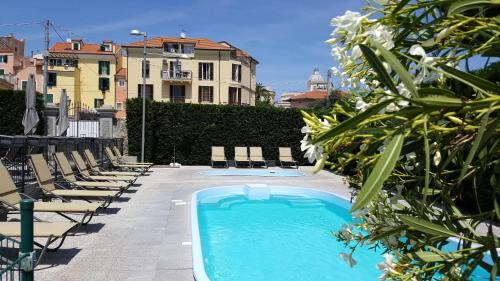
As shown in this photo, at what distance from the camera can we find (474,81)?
0.95 metres

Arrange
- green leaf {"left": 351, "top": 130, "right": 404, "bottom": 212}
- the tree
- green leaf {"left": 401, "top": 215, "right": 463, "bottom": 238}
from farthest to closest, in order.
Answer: the tree → green leaf {"left": 401, "top": 215, "right": 463, "bottom": 238} → green leaf {"left": 351, "top": 130, "right": 404, "bottom": 212}

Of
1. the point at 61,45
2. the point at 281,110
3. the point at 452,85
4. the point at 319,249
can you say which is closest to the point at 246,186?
the point at 319,249

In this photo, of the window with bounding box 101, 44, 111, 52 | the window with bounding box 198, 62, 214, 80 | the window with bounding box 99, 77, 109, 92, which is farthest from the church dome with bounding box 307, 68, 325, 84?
the window with bounding box 198, 62, 214, 80

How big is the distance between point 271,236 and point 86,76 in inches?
2114

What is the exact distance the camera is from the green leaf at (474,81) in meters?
0.94

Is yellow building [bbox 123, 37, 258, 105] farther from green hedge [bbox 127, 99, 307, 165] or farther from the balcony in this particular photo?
green hedge [bbox 127, 99, 307, 165]

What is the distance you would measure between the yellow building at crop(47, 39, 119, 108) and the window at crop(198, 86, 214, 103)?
14.6 meters

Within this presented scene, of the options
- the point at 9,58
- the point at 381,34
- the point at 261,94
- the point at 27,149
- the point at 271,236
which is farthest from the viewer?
the point at 261,94

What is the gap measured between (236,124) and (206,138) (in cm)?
157

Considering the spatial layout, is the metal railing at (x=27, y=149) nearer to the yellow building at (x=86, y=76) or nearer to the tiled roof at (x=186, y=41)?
the tiled roof at (x=186, y=41)

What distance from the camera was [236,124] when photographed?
20719mm

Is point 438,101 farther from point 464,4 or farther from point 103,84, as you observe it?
point 103,84

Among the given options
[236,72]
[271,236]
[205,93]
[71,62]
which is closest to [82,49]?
[71,62]

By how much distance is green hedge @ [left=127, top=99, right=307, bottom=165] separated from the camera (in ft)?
64.9
